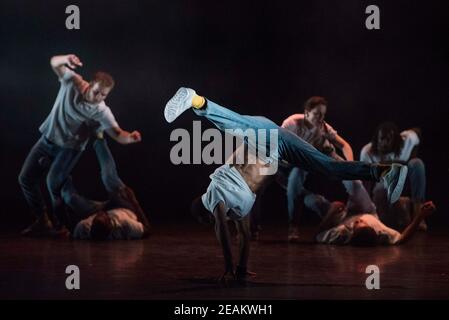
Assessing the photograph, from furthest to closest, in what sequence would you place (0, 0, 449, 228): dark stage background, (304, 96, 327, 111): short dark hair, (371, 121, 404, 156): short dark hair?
(0, 0, 449, 228): dark stage background → (371, 121, 404, 156): short dark hair → (304, 96, 327, 111): short dark hair

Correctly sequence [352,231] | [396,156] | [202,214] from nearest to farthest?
[202,214] → [352,231] → [396,156]

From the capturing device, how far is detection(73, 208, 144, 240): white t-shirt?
7.77 meters

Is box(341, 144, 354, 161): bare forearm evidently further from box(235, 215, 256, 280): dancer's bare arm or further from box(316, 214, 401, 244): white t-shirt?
box(235, 215, 256, 280): dancer's bare arm

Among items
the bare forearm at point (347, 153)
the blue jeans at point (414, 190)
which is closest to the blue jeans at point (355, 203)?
the bare forearm at point (347, 153)

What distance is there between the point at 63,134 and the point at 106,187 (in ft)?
2.00

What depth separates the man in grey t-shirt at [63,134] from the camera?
8.12m

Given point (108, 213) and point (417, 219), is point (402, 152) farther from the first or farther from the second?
point (108, 213)

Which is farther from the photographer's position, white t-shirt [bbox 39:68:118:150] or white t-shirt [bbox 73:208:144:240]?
white t-shirt [bbox 39:68:118:150]

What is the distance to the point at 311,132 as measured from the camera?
25.8 feet

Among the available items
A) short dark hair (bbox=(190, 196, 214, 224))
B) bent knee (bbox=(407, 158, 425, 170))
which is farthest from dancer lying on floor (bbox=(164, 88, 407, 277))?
bent knee (bbox=(407, 158, 425, 170))

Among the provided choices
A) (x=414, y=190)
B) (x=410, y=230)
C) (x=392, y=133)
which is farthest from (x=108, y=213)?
(x=414, y=190)

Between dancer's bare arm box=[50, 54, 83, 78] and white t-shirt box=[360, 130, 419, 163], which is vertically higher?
dancer's bare arm box=[50, 54, 83, 78]

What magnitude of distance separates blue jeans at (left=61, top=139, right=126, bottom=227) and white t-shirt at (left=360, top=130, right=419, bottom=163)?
2225mm
